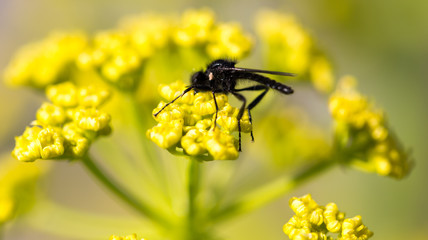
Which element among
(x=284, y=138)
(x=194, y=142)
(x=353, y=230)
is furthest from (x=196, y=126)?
(x=284, y=138)

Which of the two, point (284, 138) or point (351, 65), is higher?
point (351, 65)

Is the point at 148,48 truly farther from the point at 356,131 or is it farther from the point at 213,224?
the point at 356,131

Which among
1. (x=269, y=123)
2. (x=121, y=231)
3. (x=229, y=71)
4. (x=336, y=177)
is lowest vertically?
(x=336, y=177)

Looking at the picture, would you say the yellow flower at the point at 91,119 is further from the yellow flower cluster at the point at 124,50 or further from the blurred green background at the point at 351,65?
the blurred green background at the point at 351,65

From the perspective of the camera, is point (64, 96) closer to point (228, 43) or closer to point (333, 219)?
point (228, 43)

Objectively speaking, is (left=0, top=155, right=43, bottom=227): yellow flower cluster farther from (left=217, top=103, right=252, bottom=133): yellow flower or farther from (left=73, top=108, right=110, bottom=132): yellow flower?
(left=217, top=103, right=252, bottom=133): yellow flower

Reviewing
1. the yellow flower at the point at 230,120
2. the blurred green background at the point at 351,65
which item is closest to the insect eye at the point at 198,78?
the yellow flower at the point at 230,120

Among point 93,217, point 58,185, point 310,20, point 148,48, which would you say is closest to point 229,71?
point 148,48
